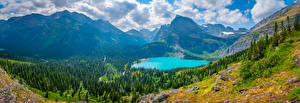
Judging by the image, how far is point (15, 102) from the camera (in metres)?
58.7

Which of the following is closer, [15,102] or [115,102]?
[15,102]

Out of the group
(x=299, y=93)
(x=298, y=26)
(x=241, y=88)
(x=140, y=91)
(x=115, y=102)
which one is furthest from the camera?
(x=140, y=91)

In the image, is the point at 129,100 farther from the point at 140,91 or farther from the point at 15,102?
the point at 15,102

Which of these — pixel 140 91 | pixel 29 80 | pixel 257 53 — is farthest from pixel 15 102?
pixel 257 53

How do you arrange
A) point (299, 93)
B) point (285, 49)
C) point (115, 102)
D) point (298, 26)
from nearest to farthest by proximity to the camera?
1. point (299, 93)
2. point (285, 49)
3. point (298, 26)
4. point (115, 102)

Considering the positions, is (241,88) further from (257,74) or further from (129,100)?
(129,100)

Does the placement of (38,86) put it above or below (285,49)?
below

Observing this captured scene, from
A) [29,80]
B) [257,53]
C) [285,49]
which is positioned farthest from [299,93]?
[29,80]

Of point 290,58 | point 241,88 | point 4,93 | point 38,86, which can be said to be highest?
point 290,58

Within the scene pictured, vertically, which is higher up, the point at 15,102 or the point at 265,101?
the point at 265,101

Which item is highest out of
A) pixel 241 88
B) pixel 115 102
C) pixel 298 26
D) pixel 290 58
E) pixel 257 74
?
pixel 298 26

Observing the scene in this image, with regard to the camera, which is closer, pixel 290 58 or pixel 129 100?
pixel 290 58

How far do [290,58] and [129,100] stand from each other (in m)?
99.7

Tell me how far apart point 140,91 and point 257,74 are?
103 meters
